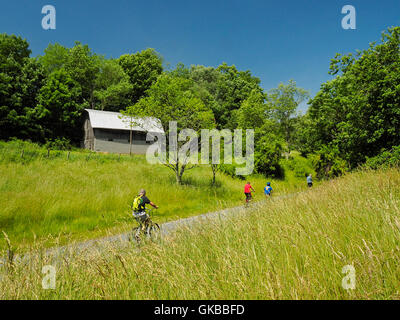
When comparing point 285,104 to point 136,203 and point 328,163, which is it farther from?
point 136,203

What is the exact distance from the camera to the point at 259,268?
7.52 feet

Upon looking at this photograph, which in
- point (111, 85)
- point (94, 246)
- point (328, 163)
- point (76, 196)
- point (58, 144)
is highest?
point (111, 85)

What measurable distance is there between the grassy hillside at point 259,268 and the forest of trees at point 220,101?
12.3 metres

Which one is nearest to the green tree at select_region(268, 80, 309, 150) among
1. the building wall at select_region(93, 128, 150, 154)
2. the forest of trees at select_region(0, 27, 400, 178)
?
the forest of trees at select_region(0, 27, 400, 178)

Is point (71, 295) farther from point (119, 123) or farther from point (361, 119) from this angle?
point (119, 123)

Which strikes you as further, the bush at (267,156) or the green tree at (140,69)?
the green tree at (140,69)

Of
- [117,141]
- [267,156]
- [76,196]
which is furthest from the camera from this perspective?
[117,141]

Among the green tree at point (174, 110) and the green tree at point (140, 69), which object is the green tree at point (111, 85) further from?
the green tree at point (174, 110)

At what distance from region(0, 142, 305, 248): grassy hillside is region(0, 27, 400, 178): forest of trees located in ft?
19.2

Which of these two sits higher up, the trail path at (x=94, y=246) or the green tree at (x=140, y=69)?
the green tree at (x=140, y=69)

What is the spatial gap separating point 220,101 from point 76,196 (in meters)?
49.0

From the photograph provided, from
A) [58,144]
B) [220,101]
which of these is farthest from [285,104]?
[58,144]

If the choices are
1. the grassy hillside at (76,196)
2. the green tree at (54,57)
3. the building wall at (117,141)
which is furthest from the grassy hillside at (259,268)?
the green tree at (54,57)

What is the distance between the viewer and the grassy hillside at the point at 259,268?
1.90 metres
